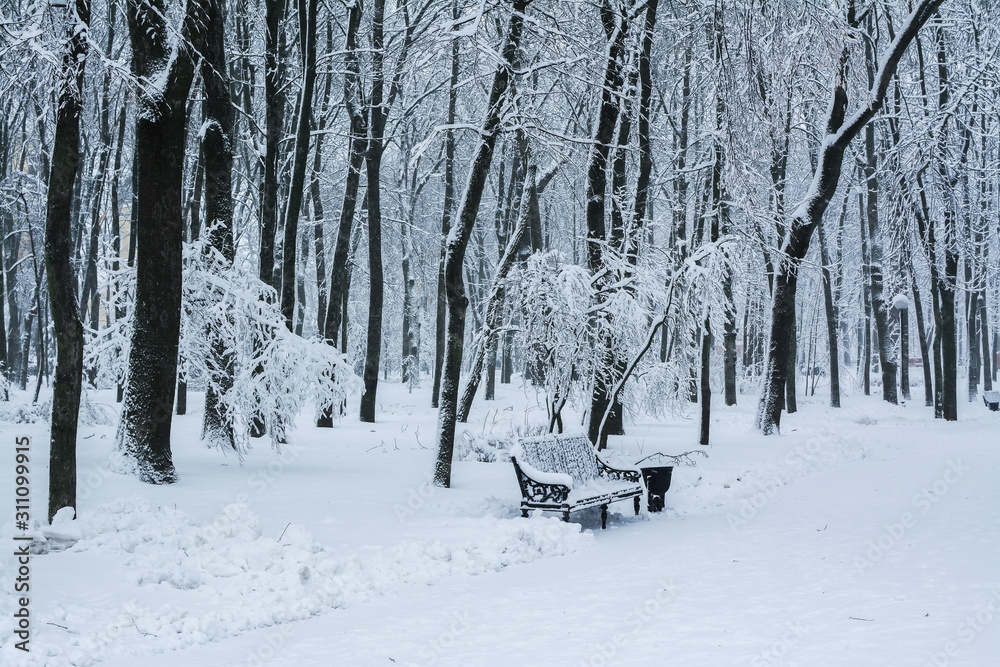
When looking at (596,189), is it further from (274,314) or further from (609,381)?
(274,314)

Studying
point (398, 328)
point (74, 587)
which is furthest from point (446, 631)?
point (398, 328)

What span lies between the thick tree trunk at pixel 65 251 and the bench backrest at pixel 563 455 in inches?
179

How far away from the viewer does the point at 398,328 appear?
142 ft

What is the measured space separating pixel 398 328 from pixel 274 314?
108 feet

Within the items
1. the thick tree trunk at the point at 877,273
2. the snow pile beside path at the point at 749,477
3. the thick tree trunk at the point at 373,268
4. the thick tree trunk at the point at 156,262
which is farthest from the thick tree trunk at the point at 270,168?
the thick tree trunk at the point at 877,273

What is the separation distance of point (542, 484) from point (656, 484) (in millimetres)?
2057

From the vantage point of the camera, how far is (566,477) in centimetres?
844

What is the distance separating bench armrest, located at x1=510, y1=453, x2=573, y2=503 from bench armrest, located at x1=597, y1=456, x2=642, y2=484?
1.67 meters

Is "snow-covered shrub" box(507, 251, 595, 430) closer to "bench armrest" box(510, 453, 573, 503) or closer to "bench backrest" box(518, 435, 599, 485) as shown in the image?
"bench backrest" box(518, 435, 599, 485)

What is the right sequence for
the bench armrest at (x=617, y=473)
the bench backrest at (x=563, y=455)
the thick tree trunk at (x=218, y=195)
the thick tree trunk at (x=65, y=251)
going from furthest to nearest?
Answer: the thick tree trunk at (x=218, y=195)
the bench armrest at (x=617, y=473)
the bench backrest at (x=563, y=455)
the thick tree trunk at (x=65, y=251)

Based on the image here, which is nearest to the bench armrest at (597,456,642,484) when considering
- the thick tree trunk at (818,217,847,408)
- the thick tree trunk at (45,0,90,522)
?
the thick tree trunk at (45,0,90,522)

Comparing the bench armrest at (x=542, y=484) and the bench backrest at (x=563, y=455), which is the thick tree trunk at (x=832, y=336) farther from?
the bench armrest at (x=542, y=484)

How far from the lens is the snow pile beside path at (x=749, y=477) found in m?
10.4

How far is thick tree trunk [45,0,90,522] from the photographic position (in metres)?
6.13
